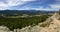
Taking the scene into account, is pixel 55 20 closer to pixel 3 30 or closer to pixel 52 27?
pixel 52 27

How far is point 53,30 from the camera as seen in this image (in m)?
15.2

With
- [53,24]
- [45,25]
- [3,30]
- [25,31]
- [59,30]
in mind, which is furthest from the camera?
[25,31]

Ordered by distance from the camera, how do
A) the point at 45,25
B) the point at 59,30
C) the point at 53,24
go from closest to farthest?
1. the point at 59,30
2. the point at 53,24
3. the point at 45,25

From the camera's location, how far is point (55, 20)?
16.6 metres

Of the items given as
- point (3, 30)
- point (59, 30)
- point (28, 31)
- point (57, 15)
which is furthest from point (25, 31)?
point (59, 30)

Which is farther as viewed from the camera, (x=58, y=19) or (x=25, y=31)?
(x=25, y=31)

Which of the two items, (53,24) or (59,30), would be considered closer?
(59,30)

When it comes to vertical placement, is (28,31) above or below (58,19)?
below

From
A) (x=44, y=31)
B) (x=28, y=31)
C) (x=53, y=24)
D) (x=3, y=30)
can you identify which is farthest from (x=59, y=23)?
(x=3, y=30)

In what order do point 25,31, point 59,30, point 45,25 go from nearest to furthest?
point 59,30, point 45,25, point 25,31

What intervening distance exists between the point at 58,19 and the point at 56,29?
210 cm

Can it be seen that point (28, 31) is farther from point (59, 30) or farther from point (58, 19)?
point (59, 30)

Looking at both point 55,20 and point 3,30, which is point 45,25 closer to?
point 55,20

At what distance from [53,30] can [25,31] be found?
5.39 meters
